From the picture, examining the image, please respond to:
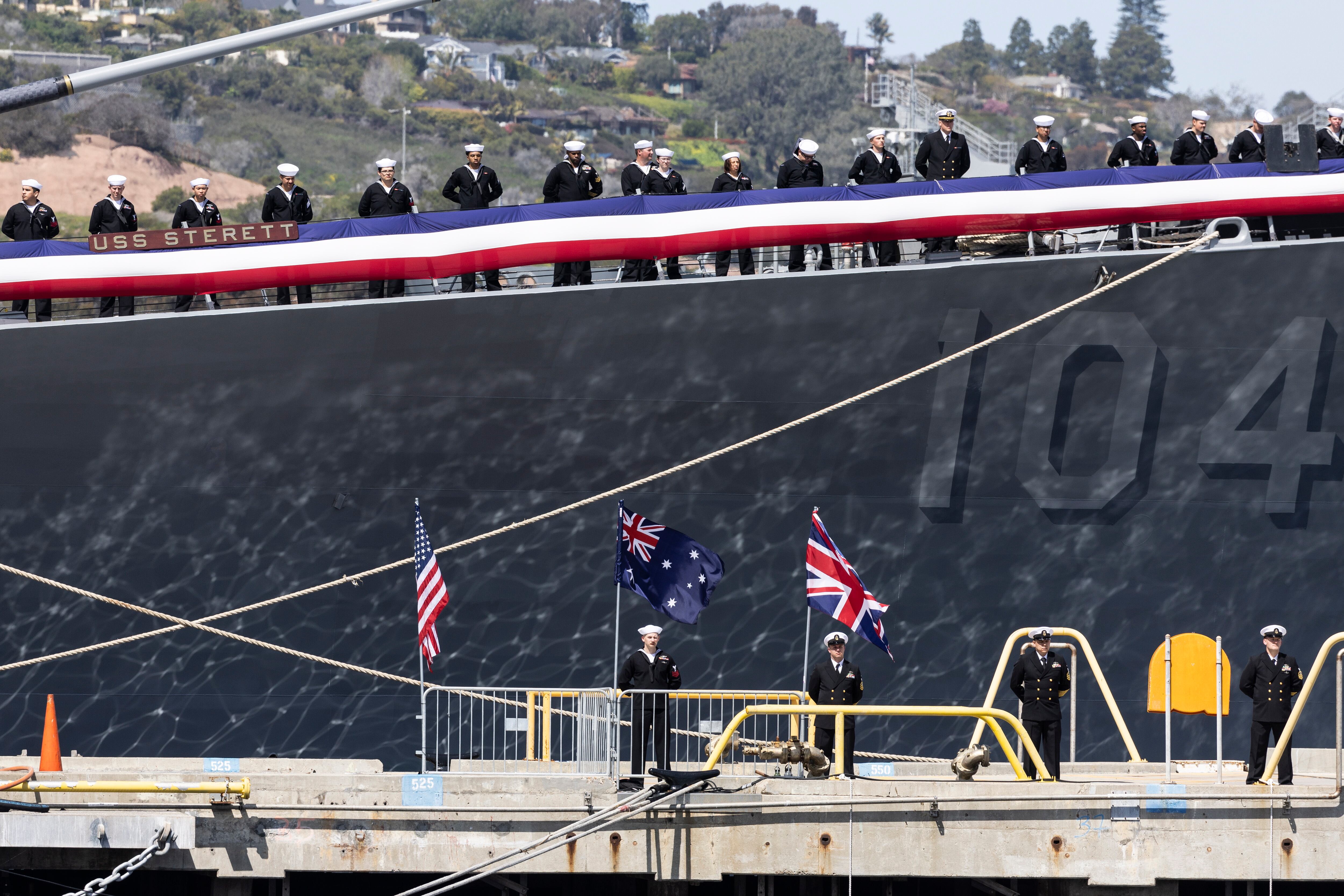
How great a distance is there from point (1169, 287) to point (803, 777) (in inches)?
226

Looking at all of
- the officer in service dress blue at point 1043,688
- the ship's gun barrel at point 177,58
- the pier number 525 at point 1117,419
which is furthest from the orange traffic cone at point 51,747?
the pier number 525 at point 1117,419

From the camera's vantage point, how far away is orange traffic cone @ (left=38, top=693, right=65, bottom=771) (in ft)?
39.6

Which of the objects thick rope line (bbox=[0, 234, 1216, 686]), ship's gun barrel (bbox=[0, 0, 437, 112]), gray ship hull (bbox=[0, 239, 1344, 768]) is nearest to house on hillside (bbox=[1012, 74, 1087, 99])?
gray ship hull (bbox=[0, 239, 1344, 768])

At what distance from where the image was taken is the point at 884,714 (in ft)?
35.8

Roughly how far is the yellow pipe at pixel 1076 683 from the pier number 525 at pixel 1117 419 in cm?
130

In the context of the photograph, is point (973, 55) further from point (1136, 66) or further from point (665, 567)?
point (665, 567)

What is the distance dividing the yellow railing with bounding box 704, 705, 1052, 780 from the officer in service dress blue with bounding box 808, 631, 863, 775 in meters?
0.53

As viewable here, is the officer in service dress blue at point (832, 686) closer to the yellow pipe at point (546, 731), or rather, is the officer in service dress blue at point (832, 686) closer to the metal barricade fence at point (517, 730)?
the metal barricade fence at point (517, 730)

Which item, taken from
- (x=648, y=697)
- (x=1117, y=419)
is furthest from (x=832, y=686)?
(x=1117, y=419)

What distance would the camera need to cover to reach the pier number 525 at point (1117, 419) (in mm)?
13766

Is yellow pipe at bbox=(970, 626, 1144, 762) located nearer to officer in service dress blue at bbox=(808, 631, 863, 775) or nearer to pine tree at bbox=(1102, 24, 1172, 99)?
officer in service dress blue at bbox=(808, 631, 863, 775)

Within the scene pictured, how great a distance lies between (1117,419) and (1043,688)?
3.51 m

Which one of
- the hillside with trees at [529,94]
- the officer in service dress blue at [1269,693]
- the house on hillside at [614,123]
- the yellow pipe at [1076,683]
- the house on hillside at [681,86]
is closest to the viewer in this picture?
the officer in service dress blue at [1269,693]

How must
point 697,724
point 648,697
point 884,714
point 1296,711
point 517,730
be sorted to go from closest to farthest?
1. point 1296,711
2. point 884,714
3. point 648,697
4. point 517,730
5. point 697,724
